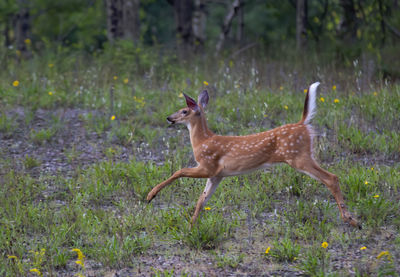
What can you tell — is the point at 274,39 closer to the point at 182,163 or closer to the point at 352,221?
the point at 182,163

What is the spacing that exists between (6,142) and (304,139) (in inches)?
184

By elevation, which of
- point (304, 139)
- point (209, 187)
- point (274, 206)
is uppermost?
point (304, 139)

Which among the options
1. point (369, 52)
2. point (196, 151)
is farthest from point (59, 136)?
point (369, 52)

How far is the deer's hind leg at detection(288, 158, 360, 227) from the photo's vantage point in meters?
5.15

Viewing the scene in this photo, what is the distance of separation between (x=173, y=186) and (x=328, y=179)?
1976 mm

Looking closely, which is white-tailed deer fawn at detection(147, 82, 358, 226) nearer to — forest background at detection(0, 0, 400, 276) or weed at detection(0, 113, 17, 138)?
forest background at detection(0, 0, 400, 276)

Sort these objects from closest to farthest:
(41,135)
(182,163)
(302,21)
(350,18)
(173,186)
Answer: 1. (173,186)
2. (182,163)
3. (41,135)
4. (350,18)
5. (302,21)

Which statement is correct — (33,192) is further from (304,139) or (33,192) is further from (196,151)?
(304,139)

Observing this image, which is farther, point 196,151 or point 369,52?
point 369,52

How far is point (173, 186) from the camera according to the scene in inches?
256

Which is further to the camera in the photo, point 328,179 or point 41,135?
point 41,135

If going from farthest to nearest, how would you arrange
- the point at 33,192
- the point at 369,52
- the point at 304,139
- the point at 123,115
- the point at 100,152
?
the point at 369,52 < the point at 123,115 < the point at 100,152 < the point at 33,192 < the point at 304,139

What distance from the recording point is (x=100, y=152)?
7895 millimetres

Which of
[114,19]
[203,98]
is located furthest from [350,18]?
[203,98]
